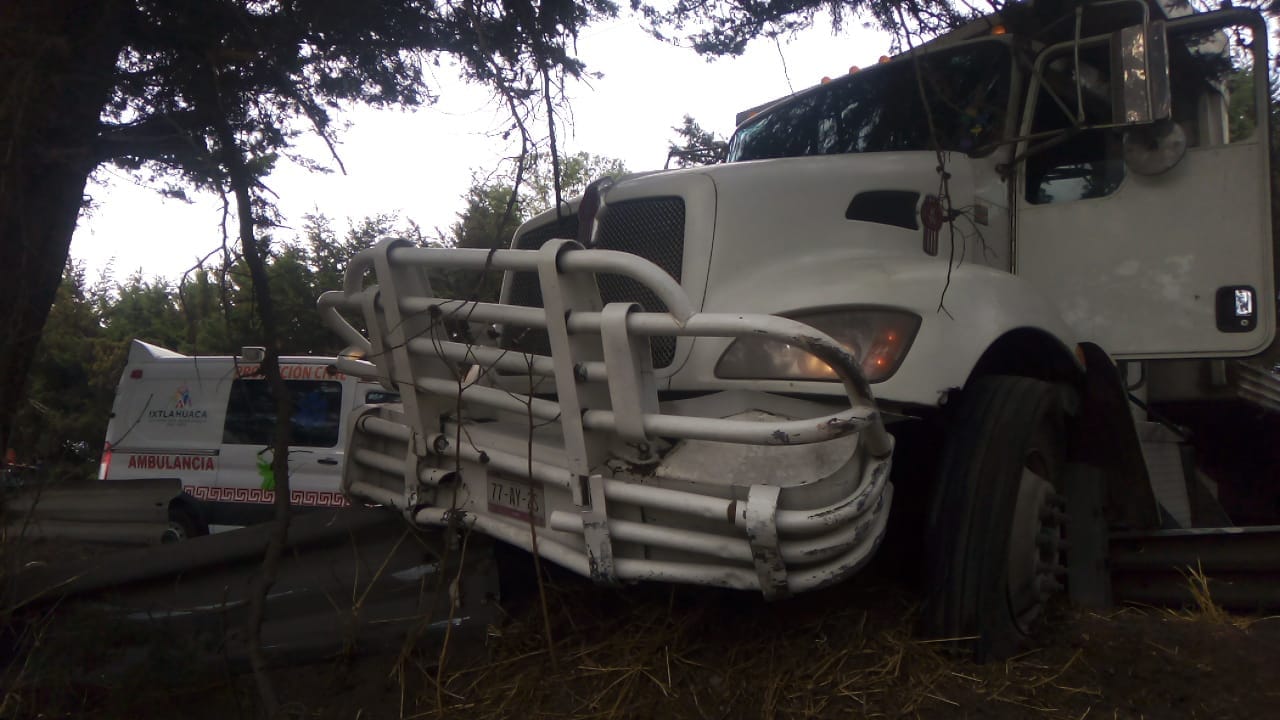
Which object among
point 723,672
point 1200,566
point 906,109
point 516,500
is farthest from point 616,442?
point 1200,566

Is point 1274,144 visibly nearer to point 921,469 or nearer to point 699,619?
point 921,469

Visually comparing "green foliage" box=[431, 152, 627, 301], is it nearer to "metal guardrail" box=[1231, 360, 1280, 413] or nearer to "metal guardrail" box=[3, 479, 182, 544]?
"metal guardrail" box=[3, 479, 182, 544]

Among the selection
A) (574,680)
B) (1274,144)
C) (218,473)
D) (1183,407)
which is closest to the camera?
(574,680)

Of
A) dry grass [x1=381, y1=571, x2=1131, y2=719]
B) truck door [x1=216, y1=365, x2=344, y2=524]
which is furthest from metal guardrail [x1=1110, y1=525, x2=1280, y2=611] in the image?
truck door [x1=216, y1=365, x2=344, y2=524]

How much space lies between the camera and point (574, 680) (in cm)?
304

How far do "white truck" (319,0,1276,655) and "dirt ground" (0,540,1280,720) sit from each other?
23 centimetres

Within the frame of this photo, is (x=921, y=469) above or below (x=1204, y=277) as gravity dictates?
below

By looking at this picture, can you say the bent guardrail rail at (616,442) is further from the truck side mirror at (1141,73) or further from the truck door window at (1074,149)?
the truck door window at (1074,149)

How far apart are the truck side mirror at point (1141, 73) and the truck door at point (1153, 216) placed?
0.32 metres

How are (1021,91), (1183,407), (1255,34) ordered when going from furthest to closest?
(1183,407) < (1021,91) < (1255,34)

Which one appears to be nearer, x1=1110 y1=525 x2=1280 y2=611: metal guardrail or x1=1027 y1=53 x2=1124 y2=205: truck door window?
x1=1110 y1=525 x2=1280 y2=611: metal guardrail

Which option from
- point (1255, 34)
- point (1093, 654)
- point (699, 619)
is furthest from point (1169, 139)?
point (699, 619)

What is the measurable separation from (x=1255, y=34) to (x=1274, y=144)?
91 cm

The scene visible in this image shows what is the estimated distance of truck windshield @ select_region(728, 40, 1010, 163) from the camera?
4.43 metres
